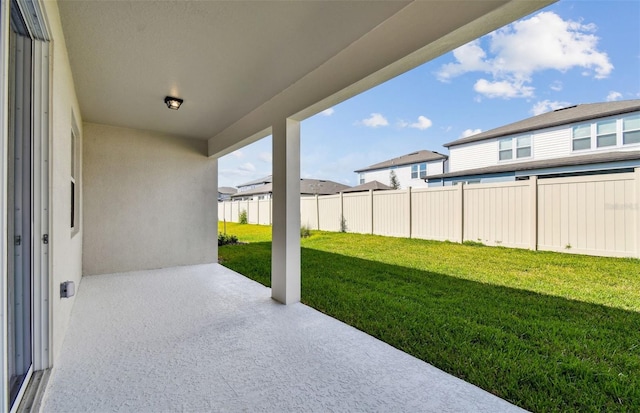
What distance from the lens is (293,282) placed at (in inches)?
138

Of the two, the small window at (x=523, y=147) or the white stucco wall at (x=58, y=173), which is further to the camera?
the small window at (x=523, y=147)

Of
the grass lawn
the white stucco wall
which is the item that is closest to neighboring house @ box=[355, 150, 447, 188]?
the grass lawn

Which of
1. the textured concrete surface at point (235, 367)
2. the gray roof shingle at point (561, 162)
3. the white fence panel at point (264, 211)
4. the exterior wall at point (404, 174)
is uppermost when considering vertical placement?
the exterior wall at point (404, 174)

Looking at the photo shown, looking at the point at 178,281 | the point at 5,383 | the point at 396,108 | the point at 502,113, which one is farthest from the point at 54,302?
the point at 396,108

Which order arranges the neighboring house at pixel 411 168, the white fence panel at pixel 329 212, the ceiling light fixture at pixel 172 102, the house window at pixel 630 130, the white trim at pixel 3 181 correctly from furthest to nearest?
1. the neighboring house at pixel 411 168
2. the white fence panel at pixel 329 212
3. the house window at pixel 630 130
4. the ceiling light fixture at pixel 172 102
5. the white trim at pixel 3 181

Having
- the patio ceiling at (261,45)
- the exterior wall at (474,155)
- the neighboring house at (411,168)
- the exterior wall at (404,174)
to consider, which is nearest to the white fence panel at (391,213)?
the exterior wall at (474,155)

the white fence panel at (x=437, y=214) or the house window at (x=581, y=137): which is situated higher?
the house window at (x=581, y=137)

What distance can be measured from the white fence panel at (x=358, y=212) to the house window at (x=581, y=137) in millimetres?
6799

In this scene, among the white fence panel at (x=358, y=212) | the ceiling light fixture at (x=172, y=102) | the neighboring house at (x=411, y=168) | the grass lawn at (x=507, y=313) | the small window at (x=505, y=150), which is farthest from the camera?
the neighboring house at (x=411, y=168)

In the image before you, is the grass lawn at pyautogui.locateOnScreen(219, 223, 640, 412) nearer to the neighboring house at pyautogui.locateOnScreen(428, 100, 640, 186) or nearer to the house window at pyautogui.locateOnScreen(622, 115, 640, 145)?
the neighboring house at pyautogui.locateOnScreen(428, 100, 640, 186)

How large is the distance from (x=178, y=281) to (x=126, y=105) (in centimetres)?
258

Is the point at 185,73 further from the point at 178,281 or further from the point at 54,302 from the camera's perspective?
the point at 178,281

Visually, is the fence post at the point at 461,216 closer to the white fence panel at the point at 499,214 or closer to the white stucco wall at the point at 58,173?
the white fence panel at the point at 499,214

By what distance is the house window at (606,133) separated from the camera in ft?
28.2
